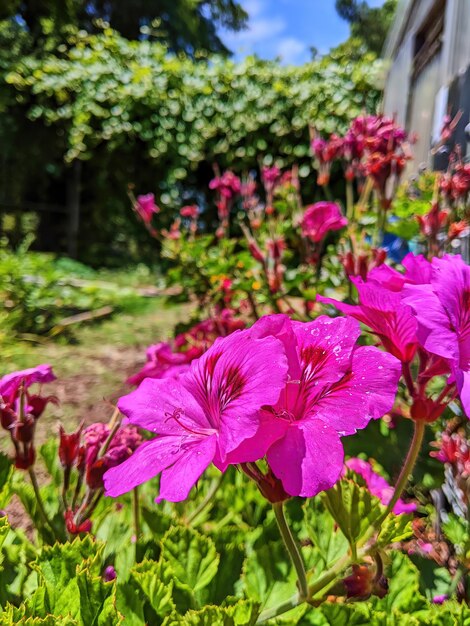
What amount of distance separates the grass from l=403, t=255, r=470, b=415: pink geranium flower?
194cm

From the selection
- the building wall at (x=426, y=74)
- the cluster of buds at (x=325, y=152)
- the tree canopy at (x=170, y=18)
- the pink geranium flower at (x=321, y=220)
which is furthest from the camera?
the tree canopy at (x=170, y=18)

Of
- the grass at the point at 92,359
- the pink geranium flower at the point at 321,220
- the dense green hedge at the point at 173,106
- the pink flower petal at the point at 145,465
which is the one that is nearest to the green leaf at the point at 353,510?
the pink flower petal at the point at 145,465

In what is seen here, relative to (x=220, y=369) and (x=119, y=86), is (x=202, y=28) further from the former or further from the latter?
(x=220, y=369)

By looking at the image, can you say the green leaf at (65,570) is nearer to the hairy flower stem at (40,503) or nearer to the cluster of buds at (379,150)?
the hairy flower stem at (40,503)

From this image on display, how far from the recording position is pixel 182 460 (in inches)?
18.3

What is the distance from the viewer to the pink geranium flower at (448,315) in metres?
0.47

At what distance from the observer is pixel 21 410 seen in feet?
2.33

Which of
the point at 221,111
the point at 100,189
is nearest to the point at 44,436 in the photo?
the point at 221,111

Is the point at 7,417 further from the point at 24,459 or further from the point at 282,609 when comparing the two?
the point at 282,609

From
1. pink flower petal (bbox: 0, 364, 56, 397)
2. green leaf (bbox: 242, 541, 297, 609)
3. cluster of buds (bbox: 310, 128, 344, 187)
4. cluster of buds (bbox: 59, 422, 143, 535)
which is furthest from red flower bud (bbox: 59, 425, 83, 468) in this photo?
cluster of buds (bbox: 310, 128, 344, 187)

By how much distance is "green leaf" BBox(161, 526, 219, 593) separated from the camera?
74cm

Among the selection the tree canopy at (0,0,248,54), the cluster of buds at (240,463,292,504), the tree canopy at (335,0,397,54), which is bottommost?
the cluster of buds at (240,463,292,504)

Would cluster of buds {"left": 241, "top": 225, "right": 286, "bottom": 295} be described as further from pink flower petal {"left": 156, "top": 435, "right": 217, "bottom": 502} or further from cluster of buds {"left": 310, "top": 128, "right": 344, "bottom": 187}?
pink flower petal {"left": 156, "top": 435, "right": 217, "bottom": 502}

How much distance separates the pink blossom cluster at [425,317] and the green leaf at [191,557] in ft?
1.20
